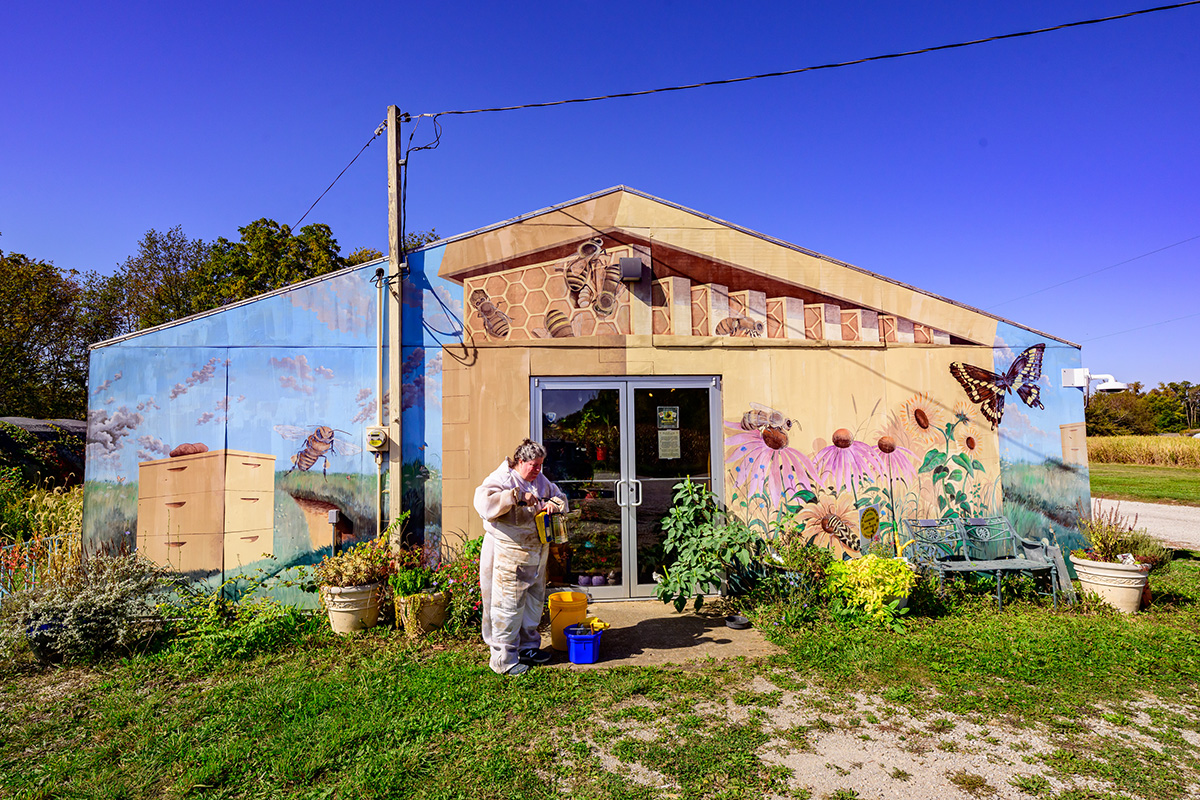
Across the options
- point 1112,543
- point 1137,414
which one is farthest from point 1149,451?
point 1112,543

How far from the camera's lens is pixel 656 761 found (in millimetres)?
3408

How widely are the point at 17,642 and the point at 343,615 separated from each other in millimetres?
2482

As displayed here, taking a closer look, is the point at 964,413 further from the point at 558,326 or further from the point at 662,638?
the point at 558,326

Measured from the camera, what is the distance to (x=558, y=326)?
663 centimetres

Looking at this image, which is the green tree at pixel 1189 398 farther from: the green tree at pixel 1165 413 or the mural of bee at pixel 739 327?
the mural of bee at pixel 739 327

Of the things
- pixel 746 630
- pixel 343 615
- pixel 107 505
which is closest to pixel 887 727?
pixel 746 630

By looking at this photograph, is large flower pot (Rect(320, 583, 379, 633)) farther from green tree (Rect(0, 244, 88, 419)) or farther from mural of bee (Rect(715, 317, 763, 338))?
green tree (Rect(0, 244, 88, 419))

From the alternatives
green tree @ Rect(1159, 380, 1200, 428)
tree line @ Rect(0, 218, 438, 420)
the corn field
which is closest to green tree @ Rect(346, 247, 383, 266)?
tree line @ Rect(0, 218, 438, 420)

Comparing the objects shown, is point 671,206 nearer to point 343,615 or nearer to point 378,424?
point 378,424

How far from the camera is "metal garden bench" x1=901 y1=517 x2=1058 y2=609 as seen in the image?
20.9 feet

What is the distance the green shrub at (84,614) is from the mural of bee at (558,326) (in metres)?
4.43

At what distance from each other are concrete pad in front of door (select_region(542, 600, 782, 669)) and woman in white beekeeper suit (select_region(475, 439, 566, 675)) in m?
0.48

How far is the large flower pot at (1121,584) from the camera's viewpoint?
240 inches

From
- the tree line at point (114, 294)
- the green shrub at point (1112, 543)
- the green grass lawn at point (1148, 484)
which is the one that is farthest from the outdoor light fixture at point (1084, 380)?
the tree line at point (114, 294)
